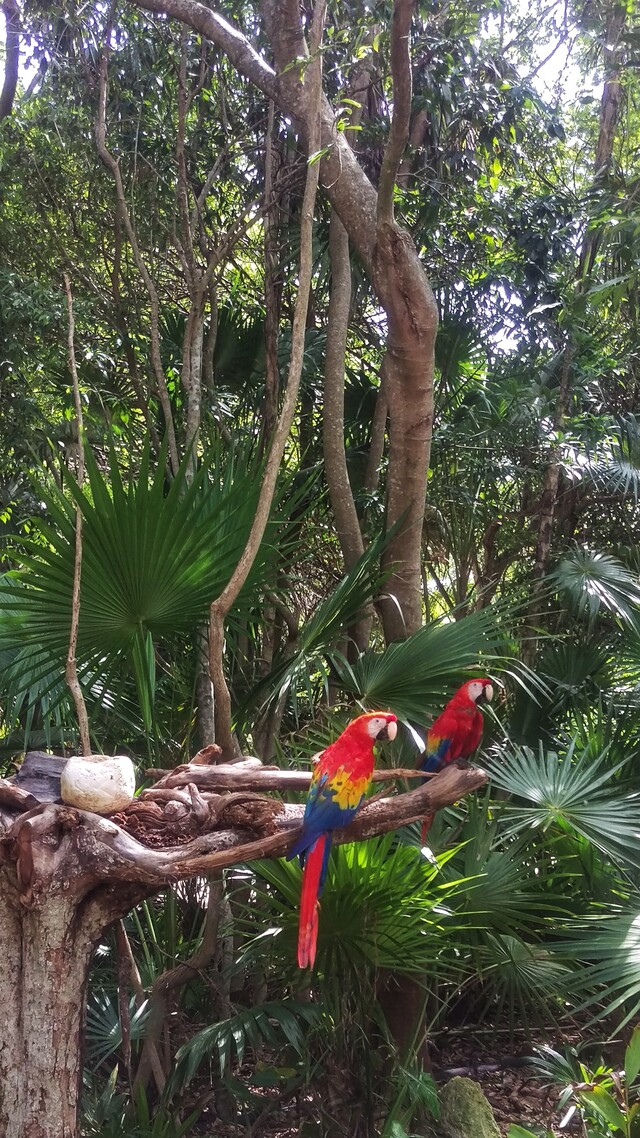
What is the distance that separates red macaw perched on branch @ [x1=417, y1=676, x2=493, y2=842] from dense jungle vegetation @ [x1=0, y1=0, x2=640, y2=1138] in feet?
0.48

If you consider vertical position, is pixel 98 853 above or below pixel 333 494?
below

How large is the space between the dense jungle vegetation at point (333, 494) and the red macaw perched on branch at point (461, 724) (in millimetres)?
147

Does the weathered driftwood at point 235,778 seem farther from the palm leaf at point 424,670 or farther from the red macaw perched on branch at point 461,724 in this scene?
the palm leaf at point 424,670

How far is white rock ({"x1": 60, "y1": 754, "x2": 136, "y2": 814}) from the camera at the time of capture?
1876mm

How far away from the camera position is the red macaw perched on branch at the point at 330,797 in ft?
6.55

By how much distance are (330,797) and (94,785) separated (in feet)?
1.70

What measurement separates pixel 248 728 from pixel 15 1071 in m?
1.64

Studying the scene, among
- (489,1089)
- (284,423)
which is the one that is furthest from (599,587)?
(489,1089)

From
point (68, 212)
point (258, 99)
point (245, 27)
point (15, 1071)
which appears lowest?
point (15, 1071)

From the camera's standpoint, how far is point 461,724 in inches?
97.3

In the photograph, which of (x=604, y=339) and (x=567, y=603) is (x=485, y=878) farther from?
(x=604, y=339)

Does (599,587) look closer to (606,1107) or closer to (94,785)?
(606,1107)

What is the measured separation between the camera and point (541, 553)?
14.2ft

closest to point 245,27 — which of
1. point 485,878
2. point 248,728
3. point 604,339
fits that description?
point 604,339
